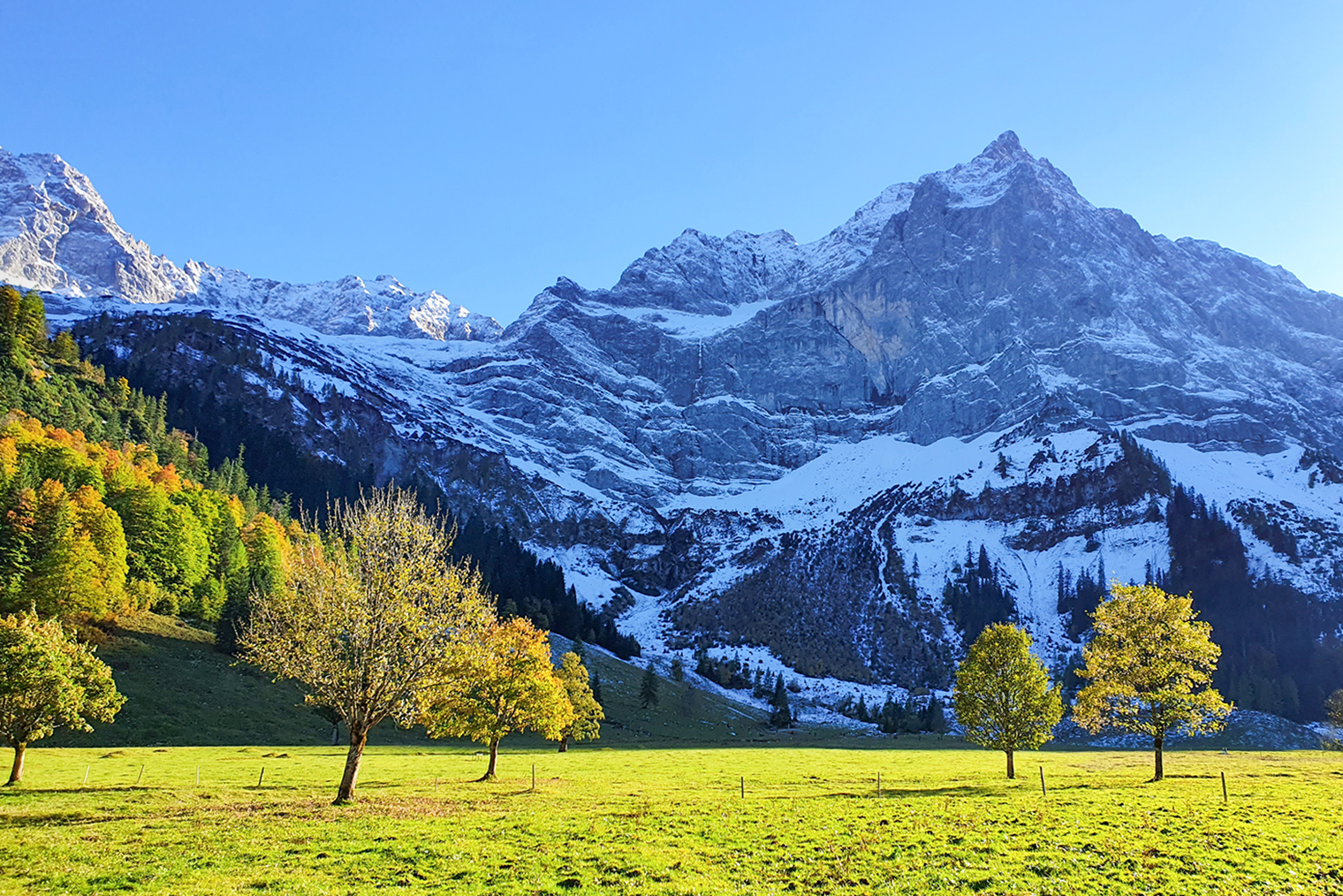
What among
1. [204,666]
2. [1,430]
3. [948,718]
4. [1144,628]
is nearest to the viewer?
[1144,628]

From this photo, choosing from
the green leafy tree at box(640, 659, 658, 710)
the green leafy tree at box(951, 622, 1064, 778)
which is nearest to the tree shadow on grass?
the green leafy tree at box(951, 622, 1064, 778)

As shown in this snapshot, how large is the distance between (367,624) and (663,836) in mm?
15216

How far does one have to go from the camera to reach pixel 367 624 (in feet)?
101

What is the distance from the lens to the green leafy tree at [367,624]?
30453 mm

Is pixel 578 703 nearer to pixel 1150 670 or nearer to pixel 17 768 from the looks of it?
pixel 17 768

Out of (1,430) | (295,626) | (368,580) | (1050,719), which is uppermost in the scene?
(1,430)

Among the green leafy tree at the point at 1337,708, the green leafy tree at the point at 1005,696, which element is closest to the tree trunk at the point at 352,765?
the green leafy tree at the point at 1005,696

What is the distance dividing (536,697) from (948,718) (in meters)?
148

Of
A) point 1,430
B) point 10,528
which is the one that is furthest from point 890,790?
point 1,430

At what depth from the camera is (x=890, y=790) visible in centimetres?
4047

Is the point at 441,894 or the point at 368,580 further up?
the point at 368,580

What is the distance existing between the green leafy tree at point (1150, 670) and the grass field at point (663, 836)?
3884mm

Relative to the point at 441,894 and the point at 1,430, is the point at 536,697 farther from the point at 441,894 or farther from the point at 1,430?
the point at 1,430

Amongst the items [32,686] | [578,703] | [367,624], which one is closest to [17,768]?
[32,686]
